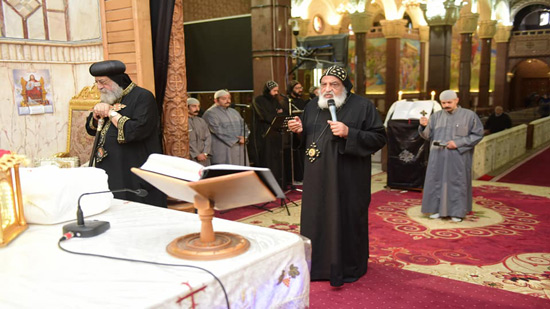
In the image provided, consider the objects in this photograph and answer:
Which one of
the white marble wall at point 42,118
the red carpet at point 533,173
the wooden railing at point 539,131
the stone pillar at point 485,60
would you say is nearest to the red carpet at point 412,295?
the white marble wall at point 42,118

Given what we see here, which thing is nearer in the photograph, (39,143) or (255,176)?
(255,176)

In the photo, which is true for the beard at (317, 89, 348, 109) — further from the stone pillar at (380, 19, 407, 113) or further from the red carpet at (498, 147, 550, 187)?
the stone pillar at (380, 19, 407, 113)

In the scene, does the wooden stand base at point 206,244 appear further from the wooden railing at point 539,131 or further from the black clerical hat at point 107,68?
the wooden railing at point 539,131

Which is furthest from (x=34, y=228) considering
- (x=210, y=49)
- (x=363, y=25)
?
(x=363, y=25)

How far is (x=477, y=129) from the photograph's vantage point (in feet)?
18.7

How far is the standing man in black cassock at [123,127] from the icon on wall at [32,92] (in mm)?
1235

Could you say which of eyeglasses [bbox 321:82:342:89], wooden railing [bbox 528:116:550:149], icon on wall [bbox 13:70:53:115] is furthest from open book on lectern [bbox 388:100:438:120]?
wooden railing [bbox 528:116:550:149]

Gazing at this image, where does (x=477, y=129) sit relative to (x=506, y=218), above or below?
above

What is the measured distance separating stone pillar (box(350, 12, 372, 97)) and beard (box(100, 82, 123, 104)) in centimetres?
1539

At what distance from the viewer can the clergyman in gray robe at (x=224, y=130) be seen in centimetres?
693

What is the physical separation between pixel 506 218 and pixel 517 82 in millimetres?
27374

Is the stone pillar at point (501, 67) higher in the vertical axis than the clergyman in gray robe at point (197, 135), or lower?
higher

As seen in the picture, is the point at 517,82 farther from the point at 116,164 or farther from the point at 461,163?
the point at 116,164

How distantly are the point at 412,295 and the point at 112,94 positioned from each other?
9.31ft
